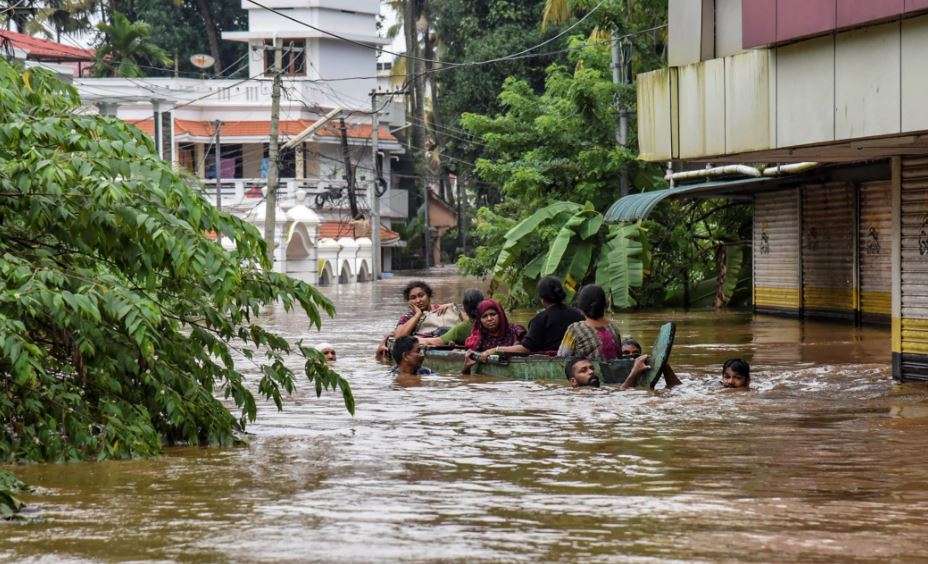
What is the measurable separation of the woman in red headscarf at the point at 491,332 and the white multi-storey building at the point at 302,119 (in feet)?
119

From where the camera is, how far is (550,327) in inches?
632

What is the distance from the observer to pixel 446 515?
8.12 metres

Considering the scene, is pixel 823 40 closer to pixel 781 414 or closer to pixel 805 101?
pixel 805 101

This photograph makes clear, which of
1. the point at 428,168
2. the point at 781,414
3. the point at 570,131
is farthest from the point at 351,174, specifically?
the point at 781,414

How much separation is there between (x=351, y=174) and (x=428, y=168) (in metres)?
10.4

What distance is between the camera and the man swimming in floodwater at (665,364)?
15.1 metres

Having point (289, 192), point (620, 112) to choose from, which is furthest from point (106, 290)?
point (289, 192)

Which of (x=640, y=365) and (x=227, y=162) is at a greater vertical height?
(x=227, y=162)

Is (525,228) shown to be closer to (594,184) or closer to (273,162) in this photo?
(594,184)

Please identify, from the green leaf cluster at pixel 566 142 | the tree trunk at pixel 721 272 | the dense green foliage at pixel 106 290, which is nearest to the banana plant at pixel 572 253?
the green leaf cluster at pixel 566 142

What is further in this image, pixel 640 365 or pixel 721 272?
pixel 721 272

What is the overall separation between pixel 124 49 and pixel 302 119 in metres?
7.68

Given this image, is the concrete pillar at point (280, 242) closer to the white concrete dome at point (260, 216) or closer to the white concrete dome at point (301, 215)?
the white concrete dome at point (260, 216)

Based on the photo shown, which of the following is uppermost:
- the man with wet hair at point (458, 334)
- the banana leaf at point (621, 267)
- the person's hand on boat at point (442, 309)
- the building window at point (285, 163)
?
the building window at point (285, 163)
